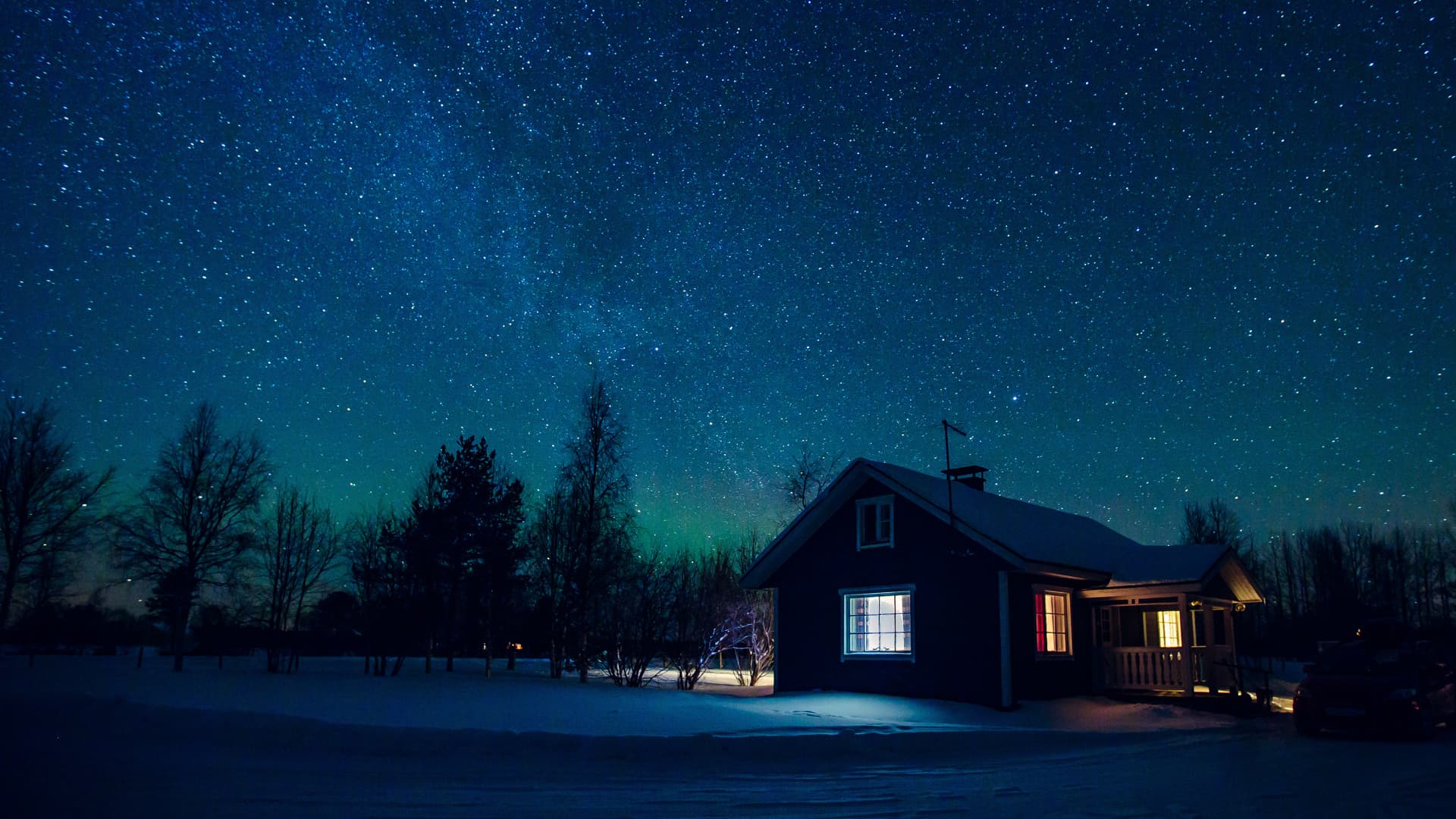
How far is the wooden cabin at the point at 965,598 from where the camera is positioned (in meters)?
20.3

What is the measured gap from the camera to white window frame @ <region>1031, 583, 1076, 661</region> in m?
21.0

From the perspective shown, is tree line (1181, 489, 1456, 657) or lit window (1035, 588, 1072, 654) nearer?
lit window (1035, 588, 1072, 654)

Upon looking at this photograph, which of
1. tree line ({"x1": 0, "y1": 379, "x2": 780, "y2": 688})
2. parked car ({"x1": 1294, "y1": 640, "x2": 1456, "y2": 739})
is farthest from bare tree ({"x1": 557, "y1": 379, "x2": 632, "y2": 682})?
parked car ({"x1": 1294, "y1": 640, "x2": 1456, "y2": 739})

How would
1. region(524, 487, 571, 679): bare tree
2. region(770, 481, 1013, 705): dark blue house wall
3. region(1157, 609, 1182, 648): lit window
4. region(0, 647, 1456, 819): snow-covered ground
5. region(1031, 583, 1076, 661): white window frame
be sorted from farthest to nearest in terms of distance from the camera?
region(524, 487, 571, 679): bare tree, region(1157, 609, 1182, 648): lit window, region(1031, 583, 1076, 661): white window frame, region(770, 481, 1013, 705): dark blue house wall, region(0, 647, 1456, 819): snow-covered ground

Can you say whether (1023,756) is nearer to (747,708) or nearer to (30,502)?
(747,708)

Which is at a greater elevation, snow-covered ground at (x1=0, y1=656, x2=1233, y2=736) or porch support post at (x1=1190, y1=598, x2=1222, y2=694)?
porch support post at (x1=1190, y1=598, x2=1222, y2=694)

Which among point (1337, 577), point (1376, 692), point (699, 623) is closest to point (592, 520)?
point (699, 623)

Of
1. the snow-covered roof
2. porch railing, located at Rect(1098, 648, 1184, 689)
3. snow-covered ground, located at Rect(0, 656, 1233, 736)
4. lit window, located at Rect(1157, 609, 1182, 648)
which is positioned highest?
the snow-covered roof

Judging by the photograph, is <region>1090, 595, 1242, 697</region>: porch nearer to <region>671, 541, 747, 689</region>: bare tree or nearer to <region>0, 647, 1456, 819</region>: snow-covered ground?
<region>0, 647, 1456, 819</region>: snow-covered ground

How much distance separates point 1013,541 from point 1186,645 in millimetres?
4900

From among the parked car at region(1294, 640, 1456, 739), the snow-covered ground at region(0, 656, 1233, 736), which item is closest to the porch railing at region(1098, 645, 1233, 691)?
the snow-covered ground at region(0, 656, 1233, 736)

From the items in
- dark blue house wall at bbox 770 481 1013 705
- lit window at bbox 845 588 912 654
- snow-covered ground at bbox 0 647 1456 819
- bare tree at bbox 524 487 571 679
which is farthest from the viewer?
bare tree at bbox 524 487 571 679

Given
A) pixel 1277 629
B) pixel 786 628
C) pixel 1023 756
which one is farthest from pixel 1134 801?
pixel 1277 629

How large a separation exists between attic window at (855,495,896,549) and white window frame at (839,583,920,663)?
1.13 metres
